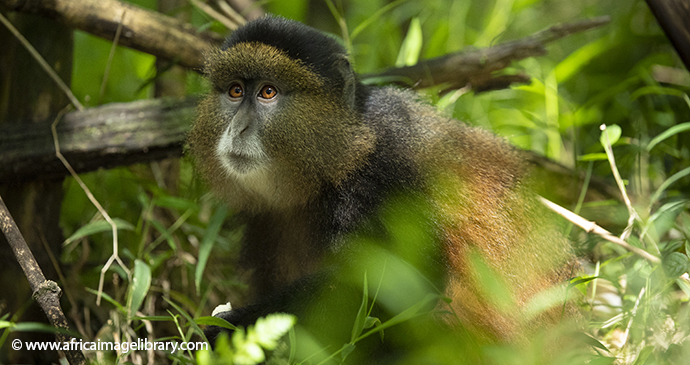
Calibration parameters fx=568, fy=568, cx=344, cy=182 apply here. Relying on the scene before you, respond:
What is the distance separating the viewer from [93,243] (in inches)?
152

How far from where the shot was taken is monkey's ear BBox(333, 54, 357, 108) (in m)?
2.78

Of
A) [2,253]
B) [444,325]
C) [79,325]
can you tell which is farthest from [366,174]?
[2,253]

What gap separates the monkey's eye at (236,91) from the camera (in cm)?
282

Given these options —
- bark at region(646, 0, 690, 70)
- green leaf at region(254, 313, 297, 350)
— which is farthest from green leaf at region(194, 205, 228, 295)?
bark at region(646, 0, 690, 70)

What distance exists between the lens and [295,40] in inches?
106

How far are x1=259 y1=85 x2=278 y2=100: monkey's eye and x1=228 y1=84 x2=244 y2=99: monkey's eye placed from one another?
122 millimetres

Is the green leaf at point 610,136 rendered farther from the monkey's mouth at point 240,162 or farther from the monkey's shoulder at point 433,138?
the monkey's mouth at point 240,162

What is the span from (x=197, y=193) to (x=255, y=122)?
4.28 ft

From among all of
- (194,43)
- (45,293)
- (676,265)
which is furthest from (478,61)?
(45,293)

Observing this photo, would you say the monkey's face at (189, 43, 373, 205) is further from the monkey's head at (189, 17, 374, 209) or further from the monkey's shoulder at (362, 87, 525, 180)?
the monkey's shoulder at (362, 87, 525, 180)

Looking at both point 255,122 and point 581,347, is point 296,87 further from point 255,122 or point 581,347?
point 581,347

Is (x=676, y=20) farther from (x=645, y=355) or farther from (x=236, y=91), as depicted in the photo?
(x=236, y=91)

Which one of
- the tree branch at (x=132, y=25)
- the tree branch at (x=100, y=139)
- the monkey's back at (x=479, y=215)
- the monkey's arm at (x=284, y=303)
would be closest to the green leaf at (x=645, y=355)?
the monkey's back at (x=479, y=215)

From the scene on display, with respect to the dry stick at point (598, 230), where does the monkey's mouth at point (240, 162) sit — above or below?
above
